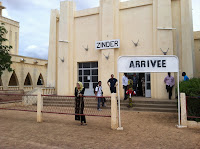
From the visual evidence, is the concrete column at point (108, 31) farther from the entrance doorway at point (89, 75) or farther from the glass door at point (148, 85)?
the glass door at point (148, 85)

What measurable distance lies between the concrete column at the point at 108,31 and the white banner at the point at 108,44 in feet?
0.88

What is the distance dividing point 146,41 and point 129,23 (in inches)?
71.7

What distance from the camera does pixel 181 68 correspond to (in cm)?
1160

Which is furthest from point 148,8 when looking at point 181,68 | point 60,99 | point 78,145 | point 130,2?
point 78,145

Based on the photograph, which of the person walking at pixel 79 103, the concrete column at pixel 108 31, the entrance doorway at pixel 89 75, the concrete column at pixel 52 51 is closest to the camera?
the person walking at pixel 79 103

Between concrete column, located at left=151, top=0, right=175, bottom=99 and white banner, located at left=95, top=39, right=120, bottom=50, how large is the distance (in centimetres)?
251

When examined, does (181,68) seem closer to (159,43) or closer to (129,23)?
(159,43)

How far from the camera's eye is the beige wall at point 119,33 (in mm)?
11547

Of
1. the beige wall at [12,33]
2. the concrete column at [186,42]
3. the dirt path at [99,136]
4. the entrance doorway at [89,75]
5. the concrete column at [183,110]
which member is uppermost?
the beige wall at [12,33]

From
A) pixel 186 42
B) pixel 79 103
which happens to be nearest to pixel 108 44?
pixel 186 42

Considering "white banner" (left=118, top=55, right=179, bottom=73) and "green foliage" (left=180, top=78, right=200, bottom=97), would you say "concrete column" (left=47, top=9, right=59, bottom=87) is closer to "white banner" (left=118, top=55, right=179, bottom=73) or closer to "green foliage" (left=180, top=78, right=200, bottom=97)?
"white banner" (left=118, top=55, right=179, bottom=73)

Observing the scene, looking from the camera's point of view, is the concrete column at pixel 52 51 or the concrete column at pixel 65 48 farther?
the concrete column at pixel 52 51

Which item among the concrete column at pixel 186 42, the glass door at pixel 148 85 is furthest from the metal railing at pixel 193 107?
the glass door at pixel 148 85

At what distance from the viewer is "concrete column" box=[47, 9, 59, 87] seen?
1536cm
